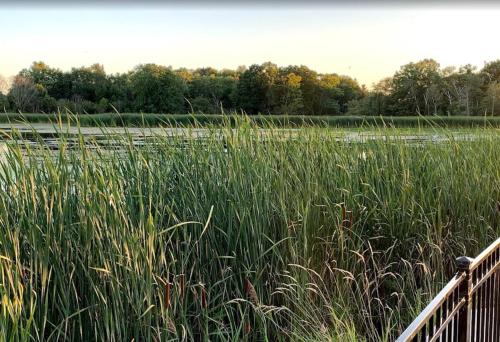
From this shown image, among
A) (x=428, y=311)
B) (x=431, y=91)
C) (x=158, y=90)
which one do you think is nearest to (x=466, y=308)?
(x=428, y=311)

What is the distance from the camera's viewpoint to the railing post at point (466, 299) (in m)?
1.63

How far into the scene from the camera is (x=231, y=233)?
266 cm

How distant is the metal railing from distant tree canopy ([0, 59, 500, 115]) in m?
16.9

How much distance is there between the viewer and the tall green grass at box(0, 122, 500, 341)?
2.03 m

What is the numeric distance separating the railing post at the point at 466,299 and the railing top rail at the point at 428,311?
0.08ft

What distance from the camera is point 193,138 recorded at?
10.5 feet

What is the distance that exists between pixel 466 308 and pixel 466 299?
1.5 inches

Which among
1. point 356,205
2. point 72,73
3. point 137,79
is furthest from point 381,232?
point 72,73

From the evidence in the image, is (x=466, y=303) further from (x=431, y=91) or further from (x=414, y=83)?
(x=414, y=83)

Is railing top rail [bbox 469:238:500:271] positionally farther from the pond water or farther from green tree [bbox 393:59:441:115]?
green tree [bbox 393:59:441:115]

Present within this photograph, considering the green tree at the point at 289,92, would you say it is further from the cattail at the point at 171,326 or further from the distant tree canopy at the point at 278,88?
Result: the cattail at the point at 171,326

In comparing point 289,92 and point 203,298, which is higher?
point 289,92

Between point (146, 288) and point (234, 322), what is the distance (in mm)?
579

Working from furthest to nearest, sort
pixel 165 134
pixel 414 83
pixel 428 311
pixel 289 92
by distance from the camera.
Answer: pixel 414 83 < pixel 289 92 < pixel 165 134 < pixel 428 311
